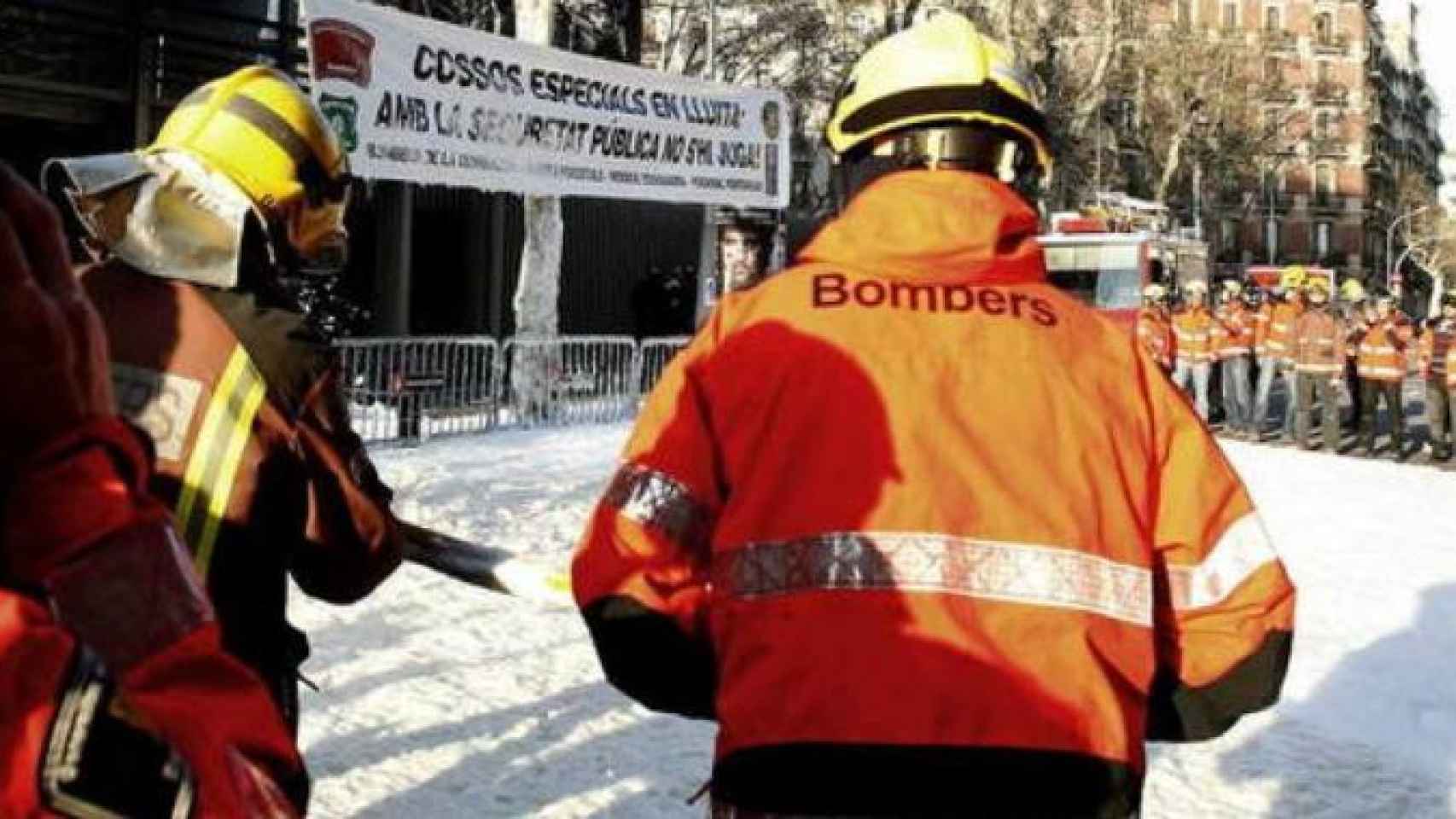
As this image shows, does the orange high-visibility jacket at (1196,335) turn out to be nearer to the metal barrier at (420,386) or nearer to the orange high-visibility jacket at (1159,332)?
the orange high-visibility jacket at (1159,332)

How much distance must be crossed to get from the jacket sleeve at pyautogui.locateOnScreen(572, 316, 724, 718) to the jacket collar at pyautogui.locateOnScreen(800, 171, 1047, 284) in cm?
22

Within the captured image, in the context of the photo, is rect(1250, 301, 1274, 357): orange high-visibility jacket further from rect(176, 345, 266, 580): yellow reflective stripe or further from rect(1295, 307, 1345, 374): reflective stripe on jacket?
rect(176, 345, 266, 580): yellow reflective stripe

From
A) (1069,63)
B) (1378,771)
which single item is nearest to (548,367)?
(1378,771)

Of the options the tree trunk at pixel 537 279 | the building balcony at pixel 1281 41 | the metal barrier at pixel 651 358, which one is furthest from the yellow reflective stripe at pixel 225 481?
the building balcony at pixel 1281 41

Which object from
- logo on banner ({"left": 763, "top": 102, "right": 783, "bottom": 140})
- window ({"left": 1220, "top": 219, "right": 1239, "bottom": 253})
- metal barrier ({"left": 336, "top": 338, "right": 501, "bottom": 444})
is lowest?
metal barrier ({"left": 336, "top": 338, "right": 501, "bottom": 444})

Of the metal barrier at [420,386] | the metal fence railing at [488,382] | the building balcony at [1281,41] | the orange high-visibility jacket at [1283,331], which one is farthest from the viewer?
the building balcony at [1281,41]

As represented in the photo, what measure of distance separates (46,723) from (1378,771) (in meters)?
4.96

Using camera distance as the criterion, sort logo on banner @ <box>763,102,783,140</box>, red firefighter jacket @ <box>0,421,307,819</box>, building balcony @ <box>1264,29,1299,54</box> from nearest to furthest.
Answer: red firefighter jacket @ <box>0,421,307,819</box>
logo on banner @ <box>763,102,783,140</box>
building balcony @ <box>1264,29,1299,54</box>

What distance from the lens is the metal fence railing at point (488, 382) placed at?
40.8ft

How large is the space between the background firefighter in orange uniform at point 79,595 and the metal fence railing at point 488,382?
10.6 metres

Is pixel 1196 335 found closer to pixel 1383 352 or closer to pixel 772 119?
pixel 1383 352

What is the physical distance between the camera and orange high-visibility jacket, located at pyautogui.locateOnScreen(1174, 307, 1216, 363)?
1844 centimetres

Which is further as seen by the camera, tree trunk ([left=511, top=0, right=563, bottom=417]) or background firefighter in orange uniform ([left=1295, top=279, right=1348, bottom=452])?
background firefighter in orange uniform ([left=1295, top=279, right=1348, bottom=452])

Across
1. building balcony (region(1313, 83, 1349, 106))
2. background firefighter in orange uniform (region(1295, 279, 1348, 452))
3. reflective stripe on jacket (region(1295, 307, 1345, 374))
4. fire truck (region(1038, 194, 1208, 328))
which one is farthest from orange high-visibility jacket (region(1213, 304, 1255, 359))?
building balcony (region(1313, 83, 1349, 106))
